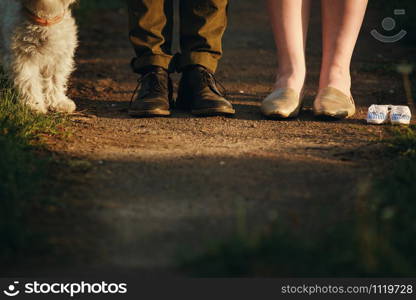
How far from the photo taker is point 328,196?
2.65 meters

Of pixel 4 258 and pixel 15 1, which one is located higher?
pixel 15 1

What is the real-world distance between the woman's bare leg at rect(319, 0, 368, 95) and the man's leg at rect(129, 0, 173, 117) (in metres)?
1.02

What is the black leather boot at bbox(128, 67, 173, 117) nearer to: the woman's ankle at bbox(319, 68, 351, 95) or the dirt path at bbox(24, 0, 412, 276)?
the dirt path at bbox(24, 0, 412, 276)

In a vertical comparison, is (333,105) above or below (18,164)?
above

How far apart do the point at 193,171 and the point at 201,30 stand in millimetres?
1356

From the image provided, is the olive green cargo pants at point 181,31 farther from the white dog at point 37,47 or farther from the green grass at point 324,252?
the green grass at point 324,252

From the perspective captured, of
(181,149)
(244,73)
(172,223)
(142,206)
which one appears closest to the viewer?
(172,223)

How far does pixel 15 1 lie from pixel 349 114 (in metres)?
2.17

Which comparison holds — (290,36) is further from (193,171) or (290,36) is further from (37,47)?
(37,47)

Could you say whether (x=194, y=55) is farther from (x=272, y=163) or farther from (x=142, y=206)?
(x=142, y=206)

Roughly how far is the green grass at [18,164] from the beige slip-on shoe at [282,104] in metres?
1.28

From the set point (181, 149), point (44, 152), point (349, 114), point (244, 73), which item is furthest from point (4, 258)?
point (244, 73)

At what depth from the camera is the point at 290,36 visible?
3945 mm

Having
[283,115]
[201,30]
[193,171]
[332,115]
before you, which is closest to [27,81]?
[201,30]
